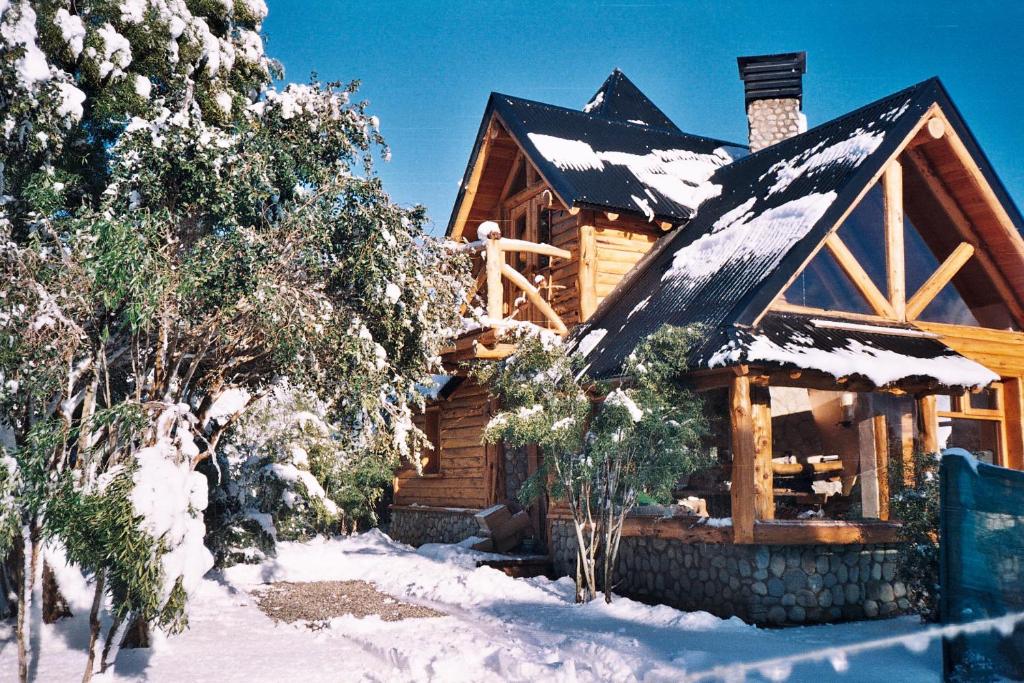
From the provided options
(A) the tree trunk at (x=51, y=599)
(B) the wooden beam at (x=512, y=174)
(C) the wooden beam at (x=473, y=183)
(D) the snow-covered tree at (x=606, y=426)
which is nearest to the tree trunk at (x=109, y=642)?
(A) the tree trunk at (x=51, y=599)

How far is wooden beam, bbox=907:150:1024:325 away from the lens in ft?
43.5

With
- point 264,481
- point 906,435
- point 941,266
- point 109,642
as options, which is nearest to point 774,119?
point 941,266

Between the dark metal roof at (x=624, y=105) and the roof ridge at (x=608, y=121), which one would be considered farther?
the dark metal roof at (x=624, y=105)

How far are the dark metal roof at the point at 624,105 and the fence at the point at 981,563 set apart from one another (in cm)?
1585

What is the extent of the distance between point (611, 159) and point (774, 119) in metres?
4.76

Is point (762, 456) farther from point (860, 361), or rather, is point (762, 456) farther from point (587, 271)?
point (587, 271)

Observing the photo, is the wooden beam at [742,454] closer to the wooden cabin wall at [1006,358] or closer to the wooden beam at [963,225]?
the wooden cabin wall at [1006,358]

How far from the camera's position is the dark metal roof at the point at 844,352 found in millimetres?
10078

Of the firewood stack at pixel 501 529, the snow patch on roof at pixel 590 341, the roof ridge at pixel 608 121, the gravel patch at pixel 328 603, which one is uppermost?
the roof ridge at pixel 608 121

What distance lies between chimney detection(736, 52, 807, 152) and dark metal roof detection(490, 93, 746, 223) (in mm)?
697

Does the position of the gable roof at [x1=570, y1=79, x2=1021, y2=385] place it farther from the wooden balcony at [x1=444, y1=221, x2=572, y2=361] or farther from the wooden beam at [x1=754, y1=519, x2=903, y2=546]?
the wooden beam at [x1=754, y1=519, x2=903, y2=546]

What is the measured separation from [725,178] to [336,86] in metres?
8.97

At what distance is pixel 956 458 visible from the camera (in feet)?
20.7

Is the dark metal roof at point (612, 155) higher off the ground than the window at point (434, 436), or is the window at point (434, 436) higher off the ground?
the dark metal roof at point (612, 155)
